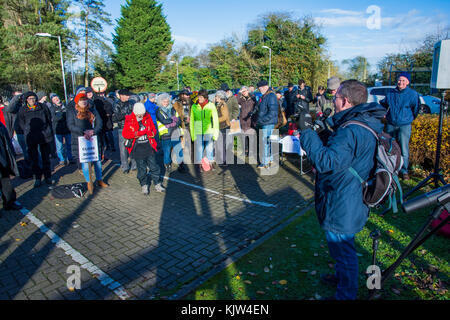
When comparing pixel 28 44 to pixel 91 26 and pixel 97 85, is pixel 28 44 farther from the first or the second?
pixel 97 85

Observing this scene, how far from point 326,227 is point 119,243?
122 inches

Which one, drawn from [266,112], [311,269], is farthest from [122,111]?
[311,269]

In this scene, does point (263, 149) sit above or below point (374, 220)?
above

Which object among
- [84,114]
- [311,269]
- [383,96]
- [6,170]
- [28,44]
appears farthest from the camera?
[28,44]

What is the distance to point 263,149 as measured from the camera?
834cm

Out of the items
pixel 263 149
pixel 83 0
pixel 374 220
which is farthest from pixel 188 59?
pixel 374 220

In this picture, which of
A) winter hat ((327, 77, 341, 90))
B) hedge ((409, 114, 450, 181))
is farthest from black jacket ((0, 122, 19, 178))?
hedge ((409, 114, 450, 181))

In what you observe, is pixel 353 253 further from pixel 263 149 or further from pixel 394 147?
pixel 263 149

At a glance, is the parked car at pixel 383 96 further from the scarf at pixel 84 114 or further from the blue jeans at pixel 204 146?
the scarf at pixel 84 114

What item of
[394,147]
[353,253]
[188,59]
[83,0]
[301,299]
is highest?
[83,0]

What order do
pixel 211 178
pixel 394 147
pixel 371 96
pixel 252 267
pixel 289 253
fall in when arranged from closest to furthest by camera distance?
pixel 394 147 → pixel 252 267 → pixel 289 253 → pixel 211 178 → pixel 371 96

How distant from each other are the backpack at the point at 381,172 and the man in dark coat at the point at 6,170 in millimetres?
5985

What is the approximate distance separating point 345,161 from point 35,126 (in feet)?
23.0

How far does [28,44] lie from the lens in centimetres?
3472
